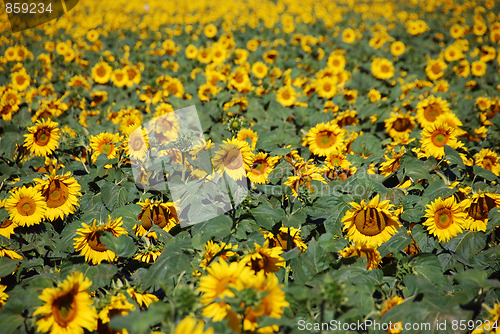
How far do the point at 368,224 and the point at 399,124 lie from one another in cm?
208

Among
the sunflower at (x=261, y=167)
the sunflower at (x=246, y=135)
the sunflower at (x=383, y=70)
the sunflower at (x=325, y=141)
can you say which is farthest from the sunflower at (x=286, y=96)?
the sunflower at (x=261, y=167)

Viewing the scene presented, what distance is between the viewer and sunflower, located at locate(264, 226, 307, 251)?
221 cm

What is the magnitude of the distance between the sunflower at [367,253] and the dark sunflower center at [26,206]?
2.19m

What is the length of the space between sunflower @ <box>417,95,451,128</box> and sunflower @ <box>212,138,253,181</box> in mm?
2357

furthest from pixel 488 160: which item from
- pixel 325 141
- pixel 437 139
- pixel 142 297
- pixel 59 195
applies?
pixel 59 195

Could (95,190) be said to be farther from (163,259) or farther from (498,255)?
(498,255)

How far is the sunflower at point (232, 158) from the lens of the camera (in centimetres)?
220

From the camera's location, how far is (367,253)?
2.11 meters

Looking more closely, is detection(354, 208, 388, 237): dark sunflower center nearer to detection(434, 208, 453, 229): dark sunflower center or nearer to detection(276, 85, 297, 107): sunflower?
detection(434, 208, 453, 229): dark sunflower center

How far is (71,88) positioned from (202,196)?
14.3 feet

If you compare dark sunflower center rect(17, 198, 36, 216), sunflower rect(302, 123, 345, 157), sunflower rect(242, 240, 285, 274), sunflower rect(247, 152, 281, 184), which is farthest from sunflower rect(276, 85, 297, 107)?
dark sunflower center rect(17, 198, 36, 216)

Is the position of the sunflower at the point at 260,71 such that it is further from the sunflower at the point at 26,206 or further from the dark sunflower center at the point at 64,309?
the dark sunflower center at the point at 64,309

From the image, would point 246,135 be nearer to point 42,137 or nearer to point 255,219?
point 255,219

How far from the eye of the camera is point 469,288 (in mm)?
1546
